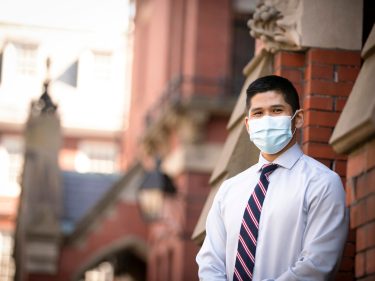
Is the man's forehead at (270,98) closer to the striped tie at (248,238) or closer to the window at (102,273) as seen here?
the striped tie at (248,238)

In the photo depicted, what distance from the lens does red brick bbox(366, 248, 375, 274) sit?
168 inches

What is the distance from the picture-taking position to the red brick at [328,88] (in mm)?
6086

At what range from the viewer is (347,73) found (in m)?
6.13

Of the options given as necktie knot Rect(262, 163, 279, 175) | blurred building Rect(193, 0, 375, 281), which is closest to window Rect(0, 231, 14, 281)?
blurred building Rect(193, 0, 375, 281)

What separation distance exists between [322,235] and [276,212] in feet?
0.86

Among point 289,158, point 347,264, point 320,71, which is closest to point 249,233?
point 289,158

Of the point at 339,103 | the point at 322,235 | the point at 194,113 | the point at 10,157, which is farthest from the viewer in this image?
the point at 10,157

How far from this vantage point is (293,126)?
4594 mm

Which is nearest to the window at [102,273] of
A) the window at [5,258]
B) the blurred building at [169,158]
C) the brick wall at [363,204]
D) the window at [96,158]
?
the window at [5,258]

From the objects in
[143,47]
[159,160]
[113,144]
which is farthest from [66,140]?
[159,160]

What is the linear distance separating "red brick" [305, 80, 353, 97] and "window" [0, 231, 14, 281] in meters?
29.7

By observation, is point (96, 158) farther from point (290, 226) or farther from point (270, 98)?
point (290, 226)

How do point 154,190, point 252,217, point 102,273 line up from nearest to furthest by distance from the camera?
point 252,217 < point 154,190 < point 102,273

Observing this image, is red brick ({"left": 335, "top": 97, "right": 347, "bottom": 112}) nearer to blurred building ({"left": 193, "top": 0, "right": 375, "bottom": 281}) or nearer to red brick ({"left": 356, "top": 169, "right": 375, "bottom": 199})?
blurred building ({"left": 193, "top": 0, "right": 375, "bottom": 281})
